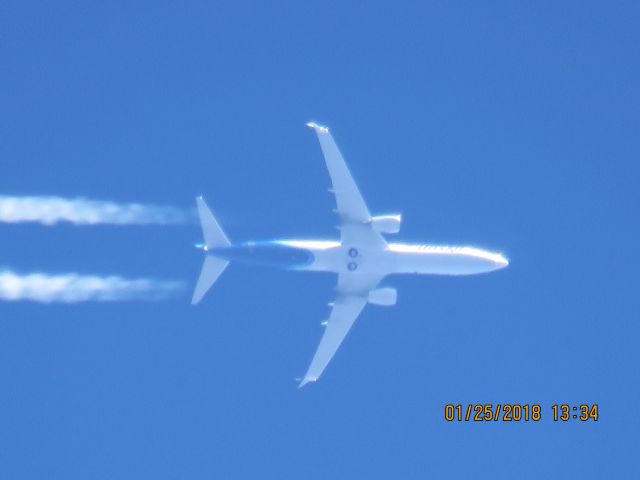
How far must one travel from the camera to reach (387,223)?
315 ft

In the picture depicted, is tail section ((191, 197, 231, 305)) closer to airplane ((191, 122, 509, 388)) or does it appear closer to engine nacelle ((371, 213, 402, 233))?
airplane ((191, 122, 509, 388))

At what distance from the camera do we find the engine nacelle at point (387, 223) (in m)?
96.1

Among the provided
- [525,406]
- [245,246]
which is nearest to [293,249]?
[245,246]

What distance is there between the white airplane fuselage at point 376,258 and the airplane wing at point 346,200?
0.61 meters

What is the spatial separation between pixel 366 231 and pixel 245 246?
6713mm

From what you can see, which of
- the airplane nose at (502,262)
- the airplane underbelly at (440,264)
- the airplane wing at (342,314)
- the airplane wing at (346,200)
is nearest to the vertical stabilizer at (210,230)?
the airplane wing at (346,200)

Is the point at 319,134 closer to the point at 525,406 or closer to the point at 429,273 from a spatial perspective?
the point at 429,273

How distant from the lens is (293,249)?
3765 inches

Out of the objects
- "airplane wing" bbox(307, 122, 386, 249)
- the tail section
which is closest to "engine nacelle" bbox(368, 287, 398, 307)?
"airplane wing" bbox(307, 122, 386, 249)

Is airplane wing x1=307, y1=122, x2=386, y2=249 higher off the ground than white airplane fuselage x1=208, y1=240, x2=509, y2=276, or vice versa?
airplane wing x1=307, y1=122, x2=386, y2=249

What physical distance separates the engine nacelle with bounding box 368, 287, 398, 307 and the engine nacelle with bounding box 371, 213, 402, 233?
4076 millimetres

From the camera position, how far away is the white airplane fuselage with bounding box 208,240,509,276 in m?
95.8

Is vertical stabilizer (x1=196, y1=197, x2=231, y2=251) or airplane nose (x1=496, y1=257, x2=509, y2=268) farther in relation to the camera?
airplane nose (x1=496, y1=257, x2=509, y2=268)

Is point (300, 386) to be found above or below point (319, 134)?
below
